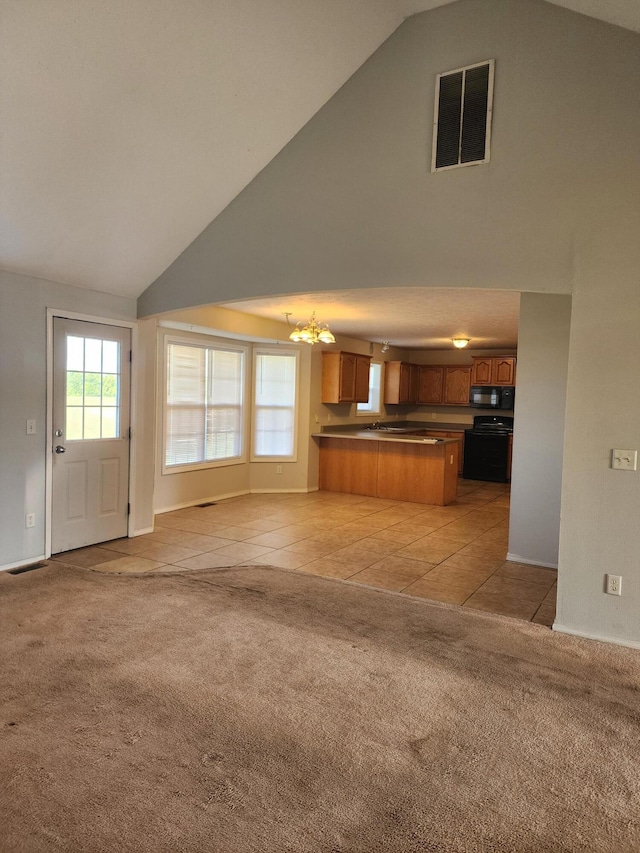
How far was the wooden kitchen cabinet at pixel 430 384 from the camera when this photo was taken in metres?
11.2

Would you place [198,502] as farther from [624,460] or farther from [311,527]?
[624,460]

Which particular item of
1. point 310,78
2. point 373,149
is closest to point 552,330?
point 373,149

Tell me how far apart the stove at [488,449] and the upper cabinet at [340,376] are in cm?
267

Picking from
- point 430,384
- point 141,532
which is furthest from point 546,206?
point 430,384

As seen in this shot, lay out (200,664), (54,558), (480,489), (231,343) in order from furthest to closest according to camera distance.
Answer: (480,489) < (231,343) < (54,558) < (200,664)

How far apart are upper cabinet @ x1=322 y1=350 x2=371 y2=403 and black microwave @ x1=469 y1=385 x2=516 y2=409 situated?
2.52 m

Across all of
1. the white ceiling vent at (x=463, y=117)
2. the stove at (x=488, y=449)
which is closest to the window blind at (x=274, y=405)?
the stove at (x=488, y=449)

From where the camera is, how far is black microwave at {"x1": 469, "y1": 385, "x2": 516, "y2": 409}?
32.9 ft

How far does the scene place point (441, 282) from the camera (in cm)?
383

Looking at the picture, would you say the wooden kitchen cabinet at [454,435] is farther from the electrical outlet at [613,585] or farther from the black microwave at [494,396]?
the electrical outlet at [613,585]

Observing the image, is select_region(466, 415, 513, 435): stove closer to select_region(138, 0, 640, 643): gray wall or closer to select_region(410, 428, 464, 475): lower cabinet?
select_region(410, 428, 464, 475): lower cabinet

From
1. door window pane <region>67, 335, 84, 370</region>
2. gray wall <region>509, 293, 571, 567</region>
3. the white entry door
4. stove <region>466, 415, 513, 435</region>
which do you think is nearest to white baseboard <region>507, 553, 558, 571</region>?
gray wall <region>509, 293, 571, 567</region>

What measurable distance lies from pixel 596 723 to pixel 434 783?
3.16ft

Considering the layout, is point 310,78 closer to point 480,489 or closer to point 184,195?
point 184,195
